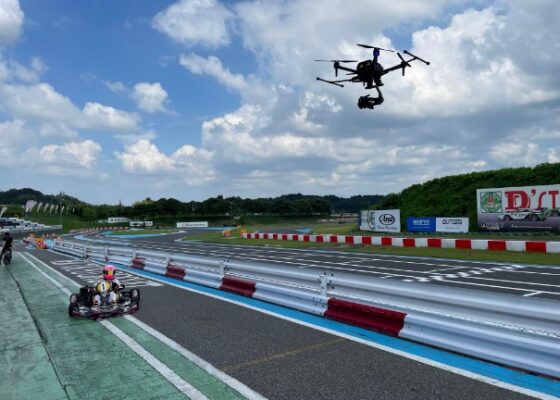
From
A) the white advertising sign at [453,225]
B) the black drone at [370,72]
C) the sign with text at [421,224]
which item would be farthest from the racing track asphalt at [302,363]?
the sign with text at [421,224]

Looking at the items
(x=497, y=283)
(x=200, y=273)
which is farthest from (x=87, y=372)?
(x=497, y=283)

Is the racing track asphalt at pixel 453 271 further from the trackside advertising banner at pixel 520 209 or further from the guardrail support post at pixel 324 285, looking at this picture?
the trackside advertising banner at pixel 520 209

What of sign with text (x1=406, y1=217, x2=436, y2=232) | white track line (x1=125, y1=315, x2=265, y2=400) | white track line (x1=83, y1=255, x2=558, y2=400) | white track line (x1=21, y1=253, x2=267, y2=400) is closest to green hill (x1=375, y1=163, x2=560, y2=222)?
sign with text (x1=406, y1=217, x2=436, y2=232)

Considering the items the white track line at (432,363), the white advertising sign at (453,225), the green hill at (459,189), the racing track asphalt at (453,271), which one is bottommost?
the racing track asphalt at (453,271)

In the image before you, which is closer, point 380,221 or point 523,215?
point 523,215

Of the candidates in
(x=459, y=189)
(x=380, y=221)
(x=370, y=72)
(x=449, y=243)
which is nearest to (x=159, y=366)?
(x=370, y=72)

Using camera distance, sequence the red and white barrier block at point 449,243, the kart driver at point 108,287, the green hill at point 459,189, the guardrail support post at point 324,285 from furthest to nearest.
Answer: the green hill at point 459,189 < the red and white barrier block at point 449,243 < the kart driver at point 108,287 < the guardrail support post at point 324,285

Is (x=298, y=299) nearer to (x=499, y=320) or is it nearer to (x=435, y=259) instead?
(x=499, y=320)

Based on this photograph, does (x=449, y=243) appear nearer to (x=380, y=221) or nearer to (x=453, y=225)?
(x=453, y=225)
